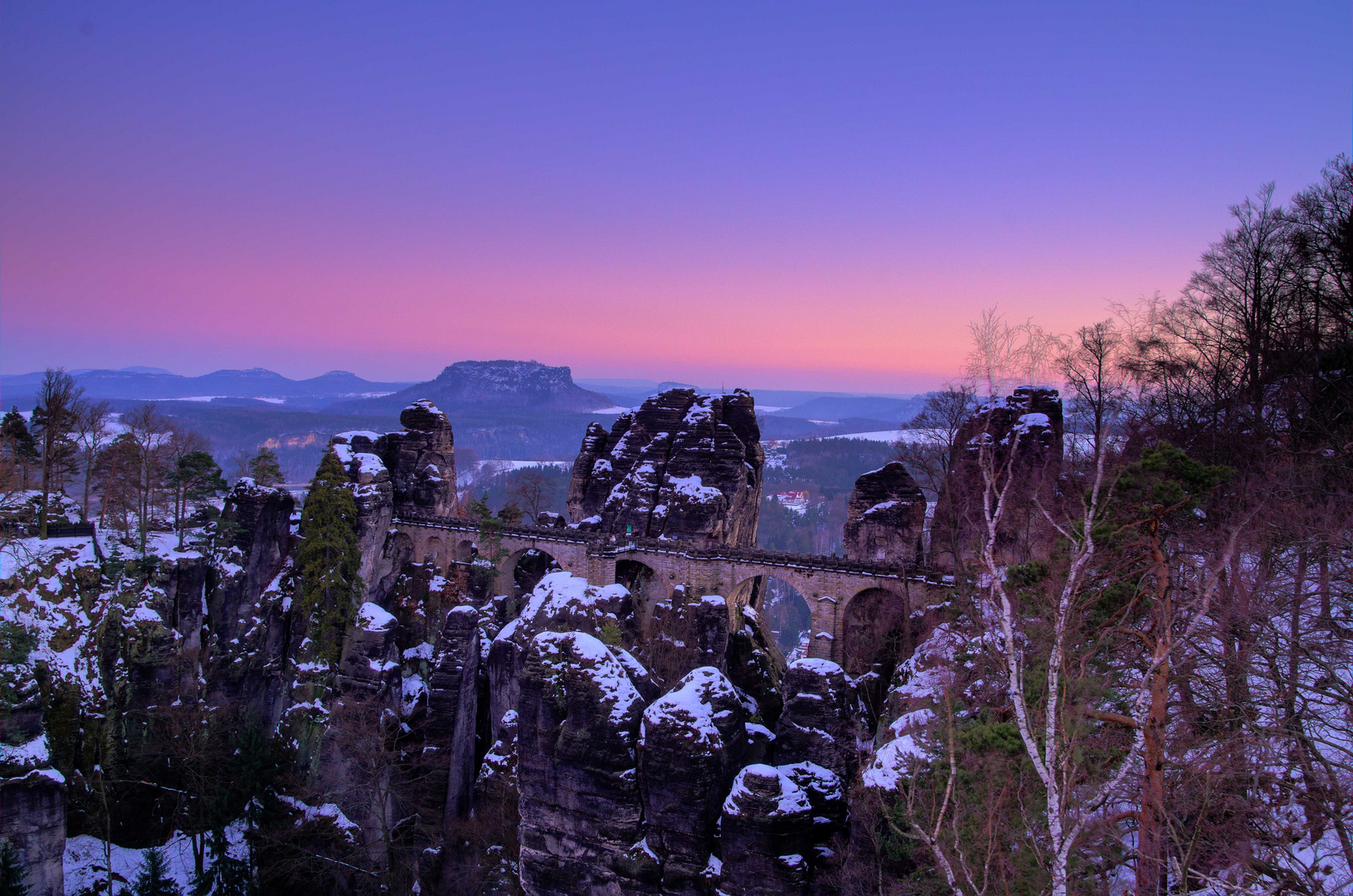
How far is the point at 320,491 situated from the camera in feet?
116

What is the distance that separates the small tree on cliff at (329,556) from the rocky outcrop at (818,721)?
2250 centimetres

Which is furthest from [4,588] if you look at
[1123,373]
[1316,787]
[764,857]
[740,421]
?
[1123,373]

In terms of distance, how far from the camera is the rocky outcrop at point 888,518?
117ft

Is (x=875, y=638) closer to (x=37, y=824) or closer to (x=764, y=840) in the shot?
(x=764, y=840)

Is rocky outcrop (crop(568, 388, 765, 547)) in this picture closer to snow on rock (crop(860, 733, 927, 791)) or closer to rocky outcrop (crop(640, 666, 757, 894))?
rocky outcrop (crop(640, 666, 757, 894))

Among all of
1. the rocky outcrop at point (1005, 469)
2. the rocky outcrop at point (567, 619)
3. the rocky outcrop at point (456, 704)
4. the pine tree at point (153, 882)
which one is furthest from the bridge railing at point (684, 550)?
the pine tree at point (153, 882)

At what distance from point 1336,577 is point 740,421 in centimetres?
3170

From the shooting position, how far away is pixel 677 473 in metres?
40.7

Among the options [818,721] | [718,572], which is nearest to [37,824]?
[818,721]

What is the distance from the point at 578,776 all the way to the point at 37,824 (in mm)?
20101

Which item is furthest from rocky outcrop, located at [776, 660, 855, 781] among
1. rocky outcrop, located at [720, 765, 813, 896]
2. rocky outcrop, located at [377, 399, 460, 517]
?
rocky outcrop, located at [377, 399, 460, 517]

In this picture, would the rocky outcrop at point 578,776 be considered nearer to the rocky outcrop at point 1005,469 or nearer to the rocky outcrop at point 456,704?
the rocky outcrop at point 456,704

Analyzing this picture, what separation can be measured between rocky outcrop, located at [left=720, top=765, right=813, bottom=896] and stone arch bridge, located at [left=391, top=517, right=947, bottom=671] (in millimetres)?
14182

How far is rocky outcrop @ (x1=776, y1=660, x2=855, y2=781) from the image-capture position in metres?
20.4
